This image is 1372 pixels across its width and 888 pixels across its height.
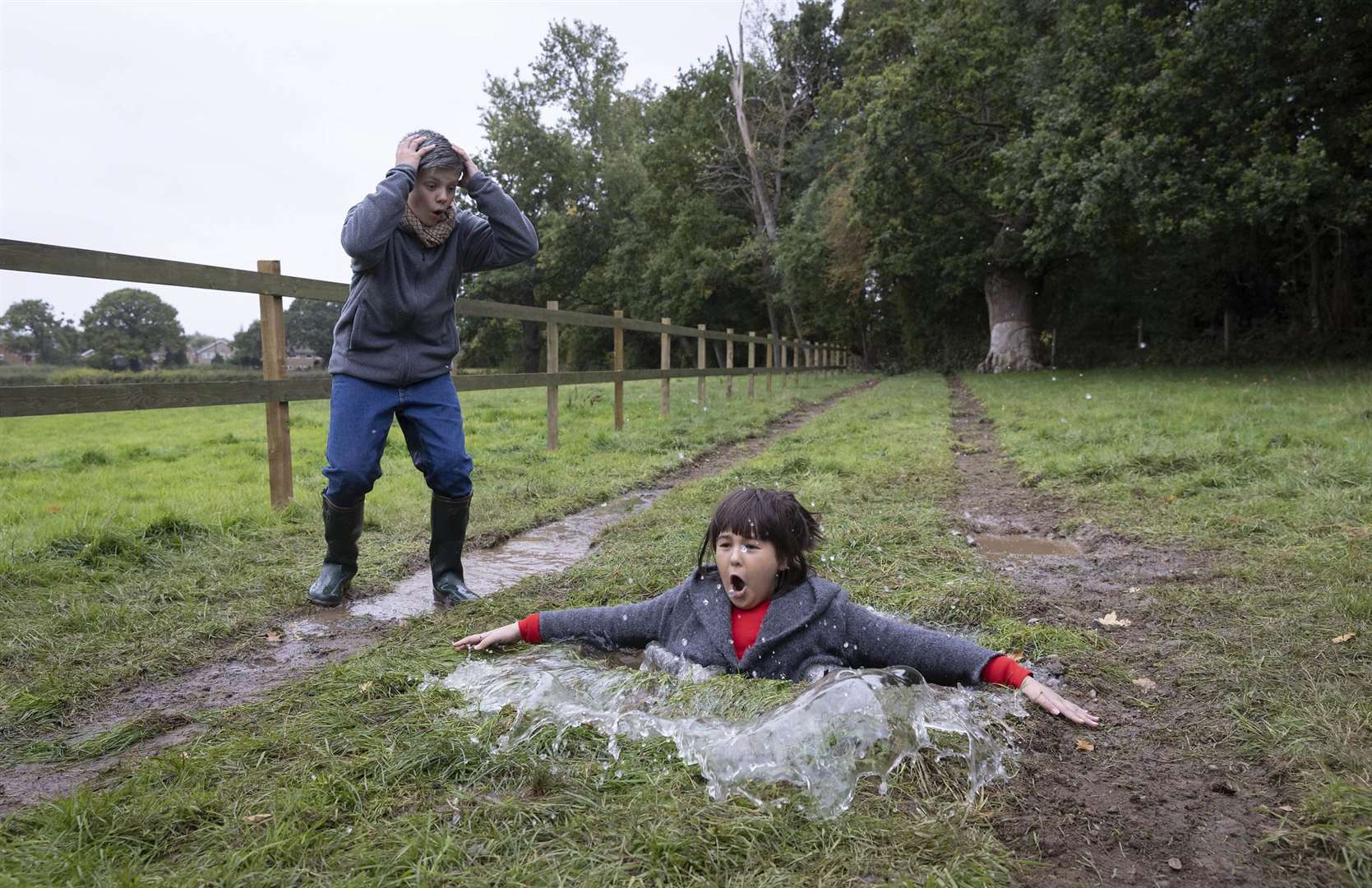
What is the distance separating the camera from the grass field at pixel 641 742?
1714 mm

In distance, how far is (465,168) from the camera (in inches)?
140

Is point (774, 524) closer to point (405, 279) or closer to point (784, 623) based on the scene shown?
point (784, 623)

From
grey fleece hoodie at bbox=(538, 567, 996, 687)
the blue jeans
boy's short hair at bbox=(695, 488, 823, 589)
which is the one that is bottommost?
grey fleece hoodie at bbox=(538, 567, 996, 687)

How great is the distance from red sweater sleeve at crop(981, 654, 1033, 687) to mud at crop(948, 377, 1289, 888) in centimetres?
15

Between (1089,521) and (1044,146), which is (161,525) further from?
(1044,146)

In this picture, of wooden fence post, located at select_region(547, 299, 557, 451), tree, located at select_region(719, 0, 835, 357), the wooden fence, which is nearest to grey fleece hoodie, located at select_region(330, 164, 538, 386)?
the wooden fence

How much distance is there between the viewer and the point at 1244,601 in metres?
3.35

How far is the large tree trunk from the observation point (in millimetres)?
25203

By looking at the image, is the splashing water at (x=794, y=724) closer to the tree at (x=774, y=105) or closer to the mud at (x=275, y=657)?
the mud at (x=275, y=657)

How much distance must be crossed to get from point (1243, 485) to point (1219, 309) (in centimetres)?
2662

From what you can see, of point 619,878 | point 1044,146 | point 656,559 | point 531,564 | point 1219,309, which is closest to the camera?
point 619,878

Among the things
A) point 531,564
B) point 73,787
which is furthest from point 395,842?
point 531,564

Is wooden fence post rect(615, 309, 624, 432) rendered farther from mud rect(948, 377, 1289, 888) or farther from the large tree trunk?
the large tree trunk

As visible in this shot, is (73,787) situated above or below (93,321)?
below
